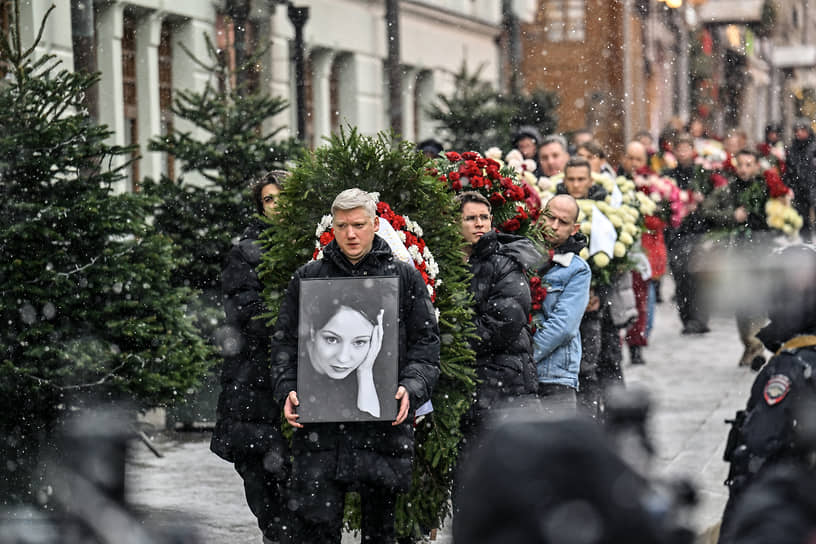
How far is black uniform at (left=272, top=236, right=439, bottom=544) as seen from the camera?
6035 millimetres

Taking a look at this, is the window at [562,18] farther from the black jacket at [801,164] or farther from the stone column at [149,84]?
the stone column at [149,84]

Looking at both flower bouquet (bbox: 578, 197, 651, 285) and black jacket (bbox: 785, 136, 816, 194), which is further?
black jacket (bbox: 785, 136, 816, 194)

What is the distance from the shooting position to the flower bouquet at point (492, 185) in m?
7.45

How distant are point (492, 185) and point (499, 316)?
2.84ft

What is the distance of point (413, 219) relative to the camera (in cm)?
672

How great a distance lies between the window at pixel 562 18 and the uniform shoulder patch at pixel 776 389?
35.5 metres

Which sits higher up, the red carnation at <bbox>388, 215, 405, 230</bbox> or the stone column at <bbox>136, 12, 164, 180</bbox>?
the stone column at <bbox>136, 12, 164, 180</bbox>

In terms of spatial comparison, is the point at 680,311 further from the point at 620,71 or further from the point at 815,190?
the point at 620,71

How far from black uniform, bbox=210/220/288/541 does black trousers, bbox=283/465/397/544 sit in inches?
30.9

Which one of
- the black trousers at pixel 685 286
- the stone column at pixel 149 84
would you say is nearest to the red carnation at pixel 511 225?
the black trousers at pixel 685 286

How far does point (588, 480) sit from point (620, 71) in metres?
38.7

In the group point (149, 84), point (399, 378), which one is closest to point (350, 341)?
point (399, 378)

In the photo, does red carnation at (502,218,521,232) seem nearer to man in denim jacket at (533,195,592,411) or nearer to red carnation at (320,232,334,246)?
man in denim jacket at (533,195,592,411)

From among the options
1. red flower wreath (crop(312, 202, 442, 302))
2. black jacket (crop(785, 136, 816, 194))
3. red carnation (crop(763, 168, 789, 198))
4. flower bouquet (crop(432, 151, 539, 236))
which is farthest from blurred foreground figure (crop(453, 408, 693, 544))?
black jacket (crop(785, 136, 816, 194))
